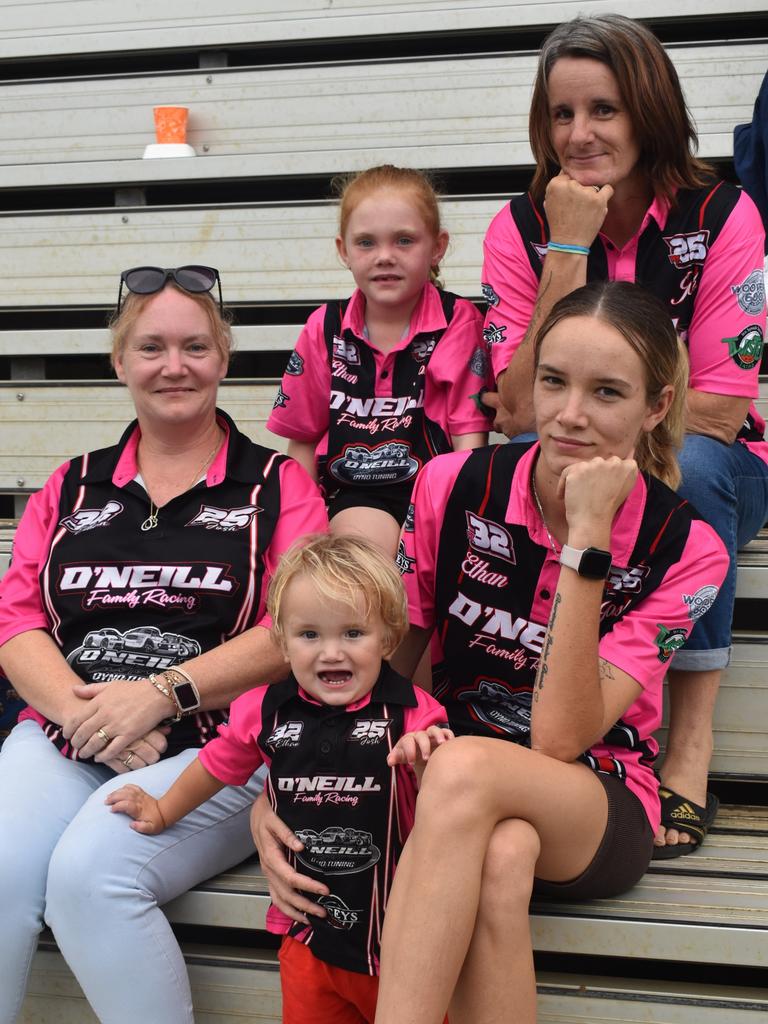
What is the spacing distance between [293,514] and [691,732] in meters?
0.72

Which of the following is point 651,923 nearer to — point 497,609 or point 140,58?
point 497,609

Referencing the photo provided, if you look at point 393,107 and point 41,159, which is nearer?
point 393,107

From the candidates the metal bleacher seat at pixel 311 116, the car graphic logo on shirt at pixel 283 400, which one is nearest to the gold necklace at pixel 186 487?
the car graphic logo on shirt at pixel 283 400

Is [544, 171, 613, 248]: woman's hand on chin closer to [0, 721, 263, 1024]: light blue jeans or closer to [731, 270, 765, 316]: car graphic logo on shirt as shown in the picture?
[731, 270, 765, 316]: car graphic logo on shirt

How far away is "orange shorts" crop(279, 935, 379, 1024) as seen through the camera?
158 cm

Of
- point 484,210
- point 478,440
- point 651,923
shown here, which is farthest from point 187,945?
point 484,210

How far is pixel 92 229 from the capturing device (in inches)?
117

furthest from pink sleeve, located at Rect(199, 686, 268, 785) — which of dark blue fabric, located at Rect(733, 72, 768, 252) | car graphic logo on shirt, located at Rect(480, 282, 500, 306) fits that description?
dark blue fabric, located at Rect(733, 72, 768, 252)

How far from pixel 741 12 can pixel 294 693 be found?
2159 mm

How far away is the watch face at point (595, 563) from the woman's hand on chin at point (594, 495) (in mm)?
20

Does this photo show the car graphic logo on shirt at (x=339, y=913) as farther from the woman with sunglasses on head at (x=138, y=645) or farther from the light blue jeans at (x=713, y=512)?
the light blue jeans at (x=713, y=512)

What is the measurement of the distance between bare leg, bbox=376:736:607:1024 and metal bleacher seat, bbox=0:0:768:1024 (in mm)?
1245

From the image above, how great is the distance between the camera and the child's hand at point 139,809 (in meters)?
1.69

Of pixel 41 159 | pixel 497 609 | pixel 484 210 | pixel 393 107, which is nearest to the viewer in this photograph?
pixel 497 609
